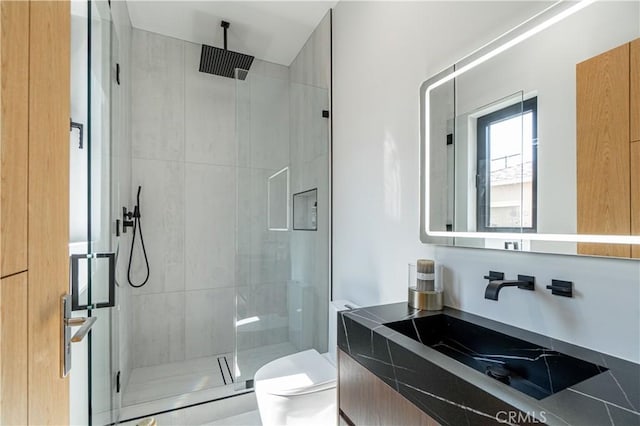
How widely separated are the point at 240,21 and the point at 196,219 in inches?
66.6

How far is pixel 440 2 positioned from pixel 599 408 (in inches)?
60.3

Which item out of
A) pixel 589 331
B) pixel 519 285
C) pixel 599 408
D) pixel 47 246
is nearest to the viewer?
pixel 599 408

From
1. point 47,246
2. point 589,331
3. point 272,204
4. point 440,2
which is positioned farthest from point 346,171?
point 47,246

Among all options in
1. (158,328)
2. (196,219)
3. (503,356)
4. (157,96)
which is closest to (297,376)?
(503,356)

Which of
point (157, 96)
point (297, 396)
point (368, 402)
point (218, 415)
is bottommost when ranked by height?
point (218, 415)

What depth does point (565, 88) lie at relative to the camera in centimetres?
95

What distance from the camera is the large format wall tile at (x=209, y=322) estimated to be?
2713 mm

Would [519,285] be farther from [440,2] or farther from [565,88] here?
[440,2]

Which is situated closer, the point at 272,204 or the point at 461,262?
the point at 461,262

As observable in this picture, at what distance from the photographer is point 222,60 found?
2633mm

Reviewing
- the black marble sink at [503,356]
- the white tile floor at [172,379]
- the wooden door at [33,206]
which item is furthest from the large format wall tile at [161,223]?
the black marble sink at [503,356]

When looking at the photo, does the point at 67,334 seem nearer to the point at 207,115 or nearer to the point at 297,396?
the point at 297,396

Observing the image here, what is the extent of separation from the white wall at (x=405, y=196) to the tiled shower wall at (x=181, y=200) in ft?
3.88

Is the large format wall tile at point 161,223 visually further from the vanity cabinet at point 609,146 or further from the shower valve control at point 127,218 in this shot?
the vanity cabinet at point 609,146
